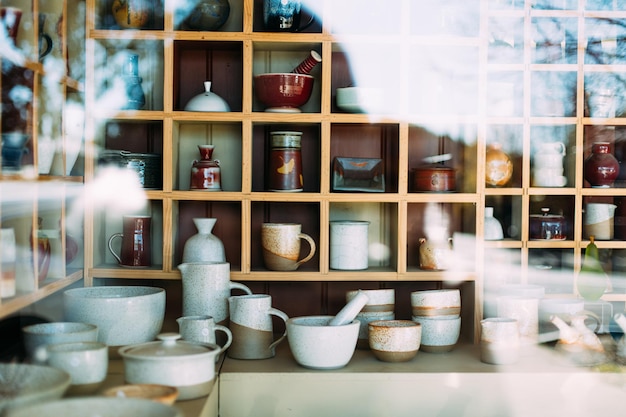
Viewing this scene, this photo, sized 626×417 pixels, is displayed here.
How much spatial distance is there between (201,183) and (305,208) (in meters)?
0.38

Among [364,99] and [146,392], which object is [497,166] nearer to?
[364,99]

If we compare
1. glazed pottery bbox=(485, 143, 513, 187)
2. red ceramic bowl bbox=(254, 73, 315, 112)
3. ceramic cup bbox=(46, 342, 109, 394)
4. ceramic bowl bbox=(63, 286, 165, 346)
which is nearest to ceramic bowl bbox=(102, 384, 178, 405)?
ceramic cup bbox=(46, 342, 109, 394)

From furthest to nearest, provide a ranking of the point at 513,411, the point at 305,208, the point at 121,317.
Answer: the point at 305,208 → the point at 513,411 → the point at 121,317

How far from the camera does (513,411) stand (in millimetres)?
1991

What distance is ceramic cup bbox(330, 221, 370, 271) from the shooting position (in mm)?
2320

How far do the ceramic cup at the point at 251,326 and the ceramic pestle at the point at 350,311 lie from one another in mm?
139

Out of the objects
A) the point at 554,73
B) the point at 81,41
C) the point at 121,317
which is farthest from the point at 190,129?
the point at 554,73

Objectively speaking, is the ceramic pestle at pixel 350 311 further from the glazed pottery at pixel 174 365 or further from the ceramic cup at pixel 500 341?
the glazed pottery at pixel 174 365

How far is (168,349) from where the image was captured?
5.32 feet

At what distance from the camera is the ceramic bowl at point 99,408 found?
1.25 meters

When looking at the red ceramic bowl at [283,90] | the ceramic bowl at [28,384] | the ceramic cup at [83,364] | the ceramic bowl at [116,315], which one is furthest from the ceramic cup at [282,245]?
the ceramic bowl at [28,384]

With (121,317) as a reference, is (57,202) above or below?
above

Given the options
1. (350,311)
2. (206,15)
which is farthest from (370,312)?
(206,15)

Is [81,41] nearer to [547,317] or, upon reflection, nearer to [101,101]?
[101,101]
